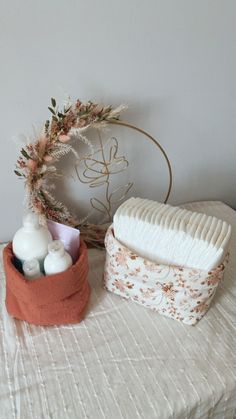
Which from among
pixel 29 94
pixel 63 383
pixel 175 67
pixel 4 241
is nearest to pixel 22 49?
pixel 29 94

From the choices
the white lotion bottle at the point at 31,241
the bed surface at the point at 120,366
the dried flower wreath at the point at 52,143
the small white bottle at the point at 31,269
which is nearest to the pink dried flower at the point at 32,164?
the dried flower wreath at the point at 52,143

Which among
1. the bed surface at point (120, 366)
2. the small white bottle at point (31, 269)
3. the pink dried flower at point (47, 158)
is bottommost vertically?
the bed surface at point (120, 366)

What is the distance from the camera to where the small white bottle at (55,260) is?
0.88m

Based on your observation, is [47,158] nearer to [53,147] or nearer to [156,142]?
[53,147]

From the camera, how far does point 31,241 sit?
903 millimetres

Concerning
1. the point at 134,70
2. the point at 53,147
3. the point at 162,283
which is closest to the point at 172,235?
the point at 162,283

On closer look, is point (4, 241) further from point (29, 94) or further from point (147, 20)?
point (147, 20)

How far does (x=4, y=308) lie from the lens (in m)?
0.99

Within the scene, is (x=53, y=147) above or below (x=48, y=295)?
above

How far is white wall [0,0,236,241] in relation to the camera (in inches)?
39.3

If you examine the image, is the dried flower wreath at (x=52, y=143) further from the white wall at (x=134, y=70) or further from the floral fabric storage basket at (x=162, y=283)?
the floral fabric storage basket at (x=162, y=283)

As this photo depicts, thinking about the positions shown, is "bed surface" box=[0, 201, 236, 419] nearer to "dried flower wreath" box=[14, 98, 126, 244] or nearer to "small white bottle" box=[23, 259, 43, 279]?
"small white bottle" box=[23, 259, 43, 279]

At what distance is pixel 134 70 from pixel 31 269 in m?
0.65

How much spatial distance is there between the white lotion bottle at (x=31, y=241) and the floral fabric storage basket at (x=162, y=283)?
0.17 meters
